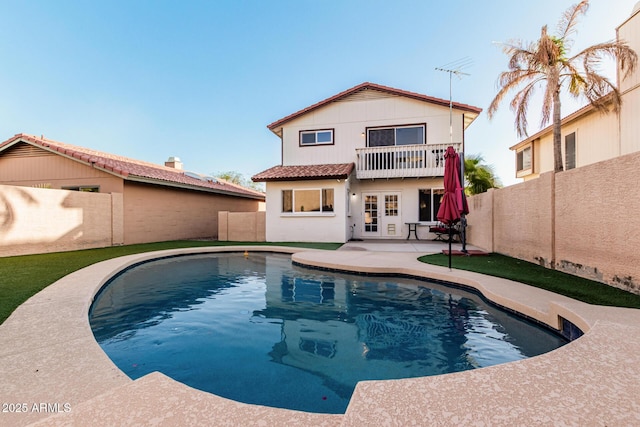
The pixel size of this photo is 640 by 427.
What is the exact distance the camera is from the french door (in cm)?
1464

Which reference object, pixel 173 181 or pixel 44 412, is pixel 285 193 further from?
pixel 44 412

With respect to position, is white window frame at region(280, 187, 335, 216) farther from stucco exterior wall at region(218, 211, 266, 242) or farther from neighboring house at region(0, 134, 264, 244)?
neighboring house at region(0, 134, 264, 244)

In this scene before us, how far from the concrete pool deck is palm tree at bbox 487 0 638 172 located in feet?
31.6

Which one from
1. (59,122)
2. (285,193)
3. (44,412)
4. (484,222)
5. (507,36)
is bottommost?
(44,412)

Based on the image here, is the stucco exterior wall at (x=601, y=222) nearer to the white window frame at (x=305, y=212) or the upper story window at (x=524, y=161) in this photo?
the white window frame at (x=305, y=212)

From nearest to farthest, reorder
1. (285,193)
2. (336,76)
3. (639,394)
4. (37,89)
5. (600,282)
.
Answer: (639,394) < (600,282) < (285,193) < (336,76) < (37,89)

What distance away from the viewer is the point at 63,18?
57.2 feet

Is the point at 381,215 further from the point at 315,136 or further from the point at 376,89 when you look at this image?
the point at 376,89

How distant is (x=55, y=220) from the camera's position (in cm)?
1075

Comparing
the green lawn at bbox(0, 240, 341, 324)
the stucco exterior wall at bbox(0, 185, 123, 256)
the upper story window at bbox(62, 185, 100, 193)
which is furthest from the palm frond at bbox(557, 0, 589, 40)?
the upper story window at bbox(62, 185, 100, 193)

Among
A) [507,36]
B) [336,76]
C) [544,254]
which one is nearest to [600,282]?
[544,254]

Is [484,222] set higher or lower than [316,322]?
higher

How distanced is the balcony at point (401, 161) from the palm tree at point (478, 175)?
4902 millimetres

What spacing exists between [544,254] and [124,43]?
26.1m
